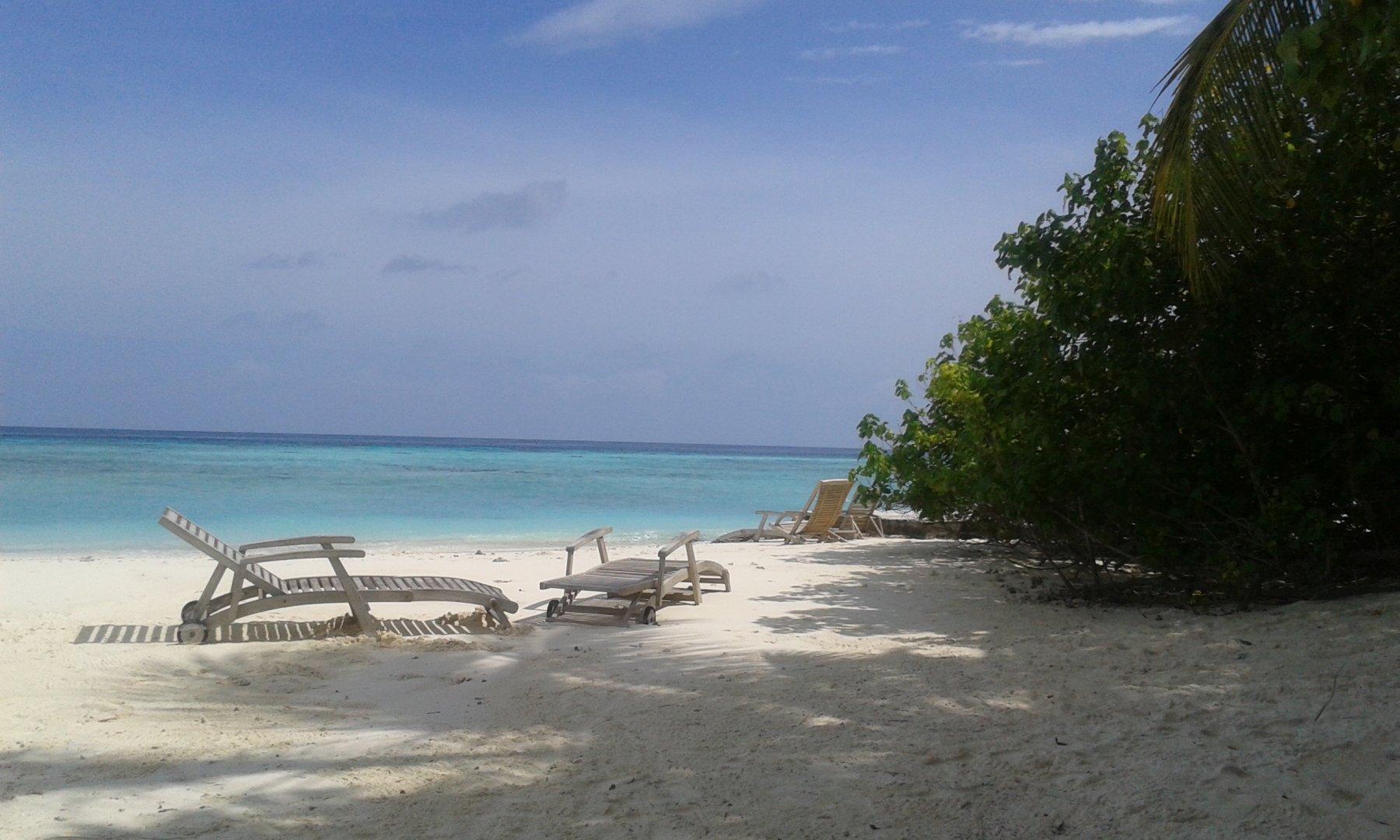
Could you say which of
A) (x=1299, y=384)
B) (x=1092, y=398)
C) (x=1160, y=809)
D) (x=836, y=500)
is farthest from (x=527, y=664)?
(x=836, y=500)

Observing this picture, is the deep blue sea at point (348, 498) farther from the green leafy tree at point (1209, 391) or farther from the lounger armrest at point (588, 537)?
the green leafy tree at point (1209, 391)

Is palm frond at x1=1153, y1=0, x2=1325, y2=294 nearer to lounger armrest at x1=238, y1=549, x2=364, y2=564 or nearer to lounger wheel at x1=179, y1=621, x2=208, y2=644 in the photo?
lounger armrest at x1=238, y1=549, x2=364, y2=564

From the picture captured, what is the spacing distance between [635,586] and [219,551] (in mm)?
2724

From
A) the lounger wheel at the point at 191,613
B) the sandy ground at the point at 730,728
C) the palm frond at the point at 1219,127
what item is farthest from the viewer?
the lounger wheel at the point at 191,613

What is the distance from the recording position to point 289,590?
6.24m

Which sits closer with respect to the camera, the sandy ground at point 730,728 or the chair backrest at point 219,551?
the sandy ground at point 730,728

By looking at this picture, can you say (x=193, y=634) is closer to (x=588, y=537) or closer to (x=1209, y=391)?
(x=588, y=537)

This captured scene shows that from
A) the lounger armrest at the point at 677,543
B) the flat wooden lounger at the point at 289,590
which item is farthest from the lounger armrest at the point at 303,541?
the lounger armrest at the point at 677,543

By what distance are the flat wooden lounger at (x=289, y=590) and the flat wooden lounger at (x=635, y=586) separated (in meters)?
0.54

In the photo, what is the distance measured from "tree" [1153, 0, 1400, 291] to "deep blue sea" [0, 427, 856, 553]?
39.7 feet

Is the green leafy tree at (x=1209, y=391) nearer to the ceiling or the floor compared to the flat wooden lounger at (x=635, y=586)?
nearer to the ceiling

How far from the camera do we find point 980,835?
112 inches

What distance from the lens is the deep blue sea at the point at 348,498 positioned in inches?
663

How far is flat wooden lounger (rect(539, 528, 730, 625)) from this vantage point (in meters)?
6.84
